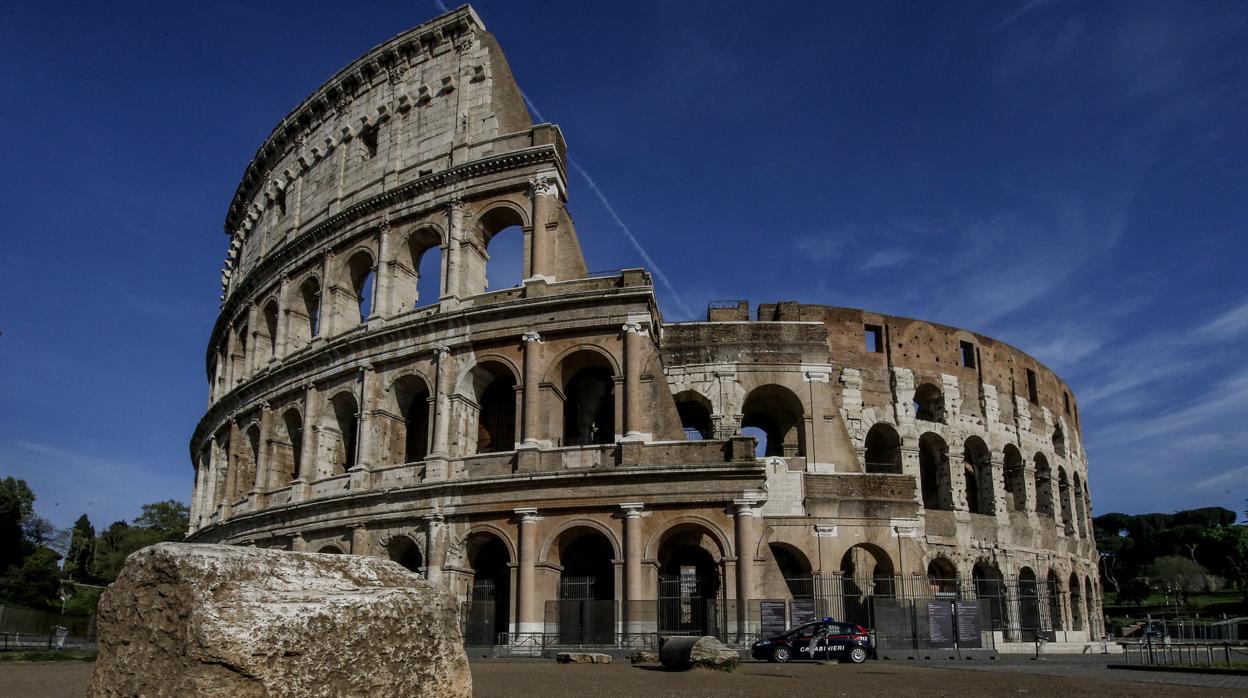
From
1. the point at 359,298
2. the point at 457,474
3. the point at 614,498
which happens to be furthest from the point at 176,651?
the point at 359,298

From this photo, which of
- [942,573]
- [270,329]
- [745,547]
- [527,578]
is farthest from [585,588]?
[270,329]

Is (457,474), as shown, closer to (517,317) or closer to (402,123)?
(517,317)

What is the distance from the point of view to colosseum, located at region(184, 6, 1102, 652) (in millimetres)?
18703

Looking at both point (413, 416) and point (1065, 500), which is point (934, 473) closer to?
point (1065, 500)

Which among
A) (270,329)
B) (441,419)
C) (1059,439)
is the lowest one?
(441,419)

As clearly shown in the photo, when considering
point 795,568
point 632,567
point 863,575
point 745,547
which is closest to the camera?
point 745,547

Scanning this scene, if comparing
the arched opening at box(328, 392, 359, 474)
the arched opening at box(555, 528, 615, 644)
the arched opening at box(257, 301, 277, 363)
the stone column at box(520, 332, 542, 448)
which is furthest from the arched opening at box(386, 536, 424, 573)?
the arched opening at box(257, 301, 277, 363)

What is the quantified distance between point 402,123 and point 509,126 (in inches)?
144

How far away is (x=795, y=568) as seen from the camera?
23.7 m

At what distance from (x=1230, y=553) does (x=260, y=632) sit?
6268 centimetres

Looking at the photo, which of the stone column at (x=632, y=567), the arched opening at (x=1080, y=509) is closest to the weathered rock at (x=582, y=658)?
the stone column at (x=632, y=567)

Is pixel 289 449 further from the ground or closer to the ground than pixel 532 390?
closer to the ground

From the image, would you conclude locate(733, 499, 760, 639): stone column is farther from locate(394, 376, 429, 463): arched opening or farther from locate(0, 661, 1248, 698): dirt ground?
locate(394, 376, 429, 463): arched opening

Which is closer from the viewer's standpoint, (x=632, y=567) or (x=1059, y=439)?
(x=632, y=567)
